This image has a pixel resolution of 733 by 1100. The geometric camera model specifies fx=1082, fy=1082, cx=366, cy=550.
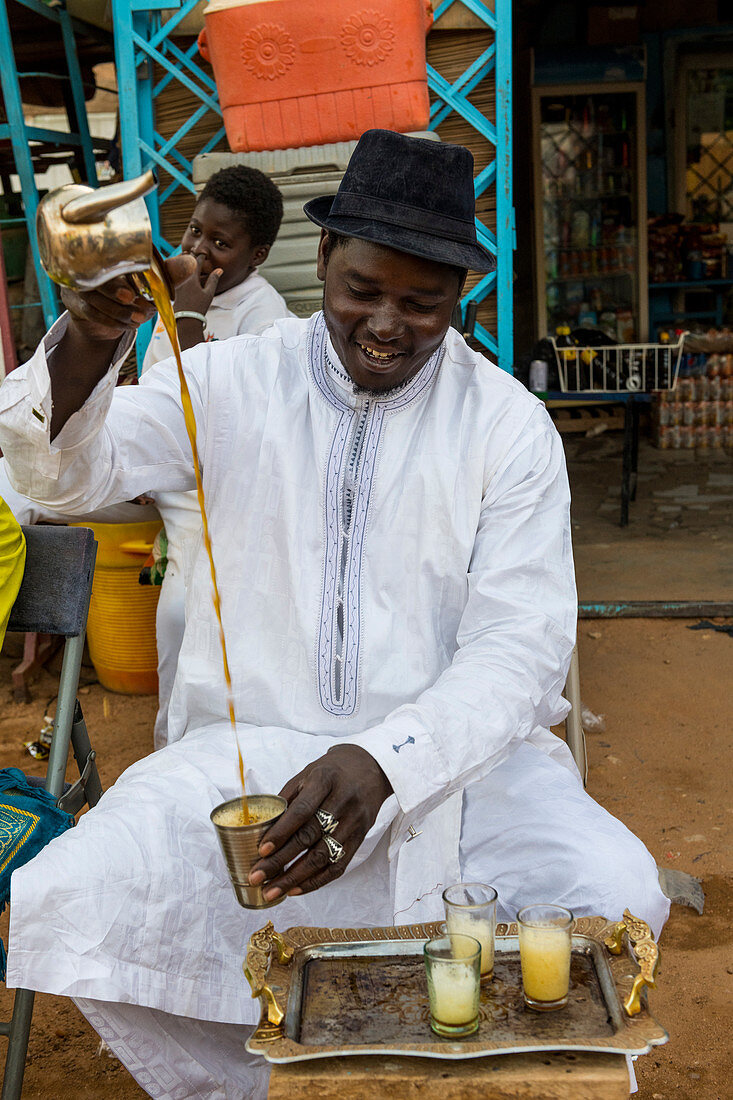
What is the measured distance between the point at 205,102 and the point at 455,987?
13.3 feet

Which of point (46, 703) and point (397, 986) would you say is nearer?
point (397, 986)

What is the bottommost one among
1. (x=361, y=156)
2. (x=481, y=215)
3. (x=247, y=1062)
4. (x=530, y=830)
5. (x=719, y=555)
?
(x=719, y=555)

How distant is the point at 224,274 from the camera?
4.07 metres

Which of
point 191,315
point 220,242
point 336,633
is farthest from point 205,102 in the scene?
point 336,633

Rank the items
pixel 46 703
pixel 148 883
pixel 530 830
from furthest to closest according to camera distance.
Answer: pixel 46 703 < pixel 530 830 < pixel 148 883

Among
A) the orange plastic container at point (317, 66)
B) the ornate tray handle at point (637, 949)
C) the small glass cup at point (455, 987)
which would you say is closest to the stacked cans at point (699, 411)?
the orange plastic container at point (317, 66)

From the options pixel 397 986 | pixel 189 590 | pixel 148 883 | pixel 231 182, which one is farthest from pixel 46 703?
pixel 397 986

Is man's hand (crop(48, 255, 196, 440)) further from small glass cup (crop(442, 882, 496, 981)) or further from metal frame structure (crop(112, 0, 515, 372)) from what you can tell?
metal frame structure (crop(112, 0, 515, 372))

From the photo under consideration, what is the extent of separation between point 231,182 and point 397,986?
312cm

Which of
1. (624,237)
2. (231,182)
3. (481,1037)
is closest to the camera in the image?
(481,1037)

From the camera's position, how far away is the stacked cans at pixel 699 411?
9211mm

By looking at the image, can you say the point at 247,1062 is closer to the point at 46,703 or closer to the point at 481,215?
the point at 46,703

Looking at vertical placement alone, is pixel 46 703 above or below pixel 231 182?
below

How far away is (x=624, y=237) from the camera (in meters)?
9.96
